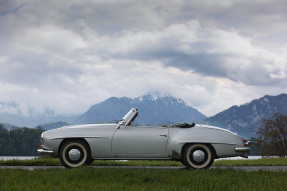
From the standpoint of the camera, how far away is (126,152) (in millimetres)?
9508

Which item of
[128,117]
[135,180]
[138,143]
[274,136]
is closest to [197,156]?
[138,143]

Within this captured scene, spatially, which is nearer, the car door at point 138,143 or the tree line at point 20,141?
the car door at point 138,143

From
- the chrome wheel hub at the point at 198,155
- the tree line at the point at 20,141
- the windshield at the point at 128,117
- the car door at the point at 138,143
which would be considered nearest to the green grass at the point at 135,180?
the chrome wheel hub at the point at 198,155

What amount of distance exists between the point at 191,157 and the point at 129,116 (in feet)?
6.53

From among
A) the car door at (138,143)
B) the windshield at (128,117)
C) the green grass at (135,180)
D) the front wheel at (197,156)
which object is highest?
the windshield at (128,117)

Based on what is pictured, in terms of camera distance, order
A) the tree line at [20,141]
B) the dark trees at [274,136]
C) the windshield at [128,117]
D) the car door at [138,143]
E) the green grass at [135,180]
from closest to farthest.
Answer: the green grass at [135,180], the car door at [138,143], the windshield at [128,117], the dark trees at [274,136], the tree line at [20,141]

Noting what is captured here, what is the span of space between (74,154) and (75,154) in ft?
0.09

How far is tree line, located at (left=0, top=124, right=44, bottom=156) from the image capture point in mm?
133125

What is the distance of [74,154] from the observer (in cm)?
957

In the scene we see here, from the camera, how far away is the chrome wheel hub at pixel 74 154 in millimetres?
9570

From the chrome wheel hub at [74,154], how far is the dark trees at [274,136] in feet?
154

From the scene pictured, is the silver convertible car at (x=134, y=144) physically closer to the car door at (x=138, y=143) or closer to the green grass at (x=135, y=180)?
the car door at (x=138, y=143)

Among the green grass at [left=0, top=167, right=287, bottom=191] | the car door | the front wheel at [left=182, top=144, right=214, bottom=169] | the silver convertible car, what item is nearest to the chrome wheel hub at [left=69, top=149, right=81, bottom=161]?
the silver convertible car

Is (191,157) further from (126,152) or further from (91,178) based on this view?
(91,178)
